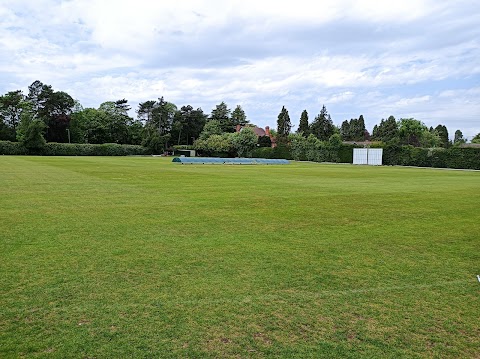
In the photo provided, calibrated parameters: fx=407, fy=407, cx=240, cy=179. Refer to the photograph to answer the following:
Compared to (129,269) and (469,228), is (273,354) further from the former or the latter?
(469,228)

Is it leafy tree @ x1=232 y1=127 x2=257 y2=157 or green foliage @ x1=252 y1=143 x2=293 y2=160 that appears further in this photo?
leafy tree @ x1=232 y1=127 x2=257 y2=157

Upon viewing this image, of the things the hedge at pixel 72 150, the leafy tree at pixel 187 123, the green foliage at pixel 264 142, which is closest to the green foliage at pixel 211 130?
the leafy tree at pixel 187 123

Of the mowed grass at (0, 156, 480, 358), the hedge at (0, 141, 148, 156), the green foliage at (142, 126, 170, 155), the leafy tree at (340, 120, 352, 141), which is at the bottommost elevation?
the mowed grass at (0, 156, 480, 358)

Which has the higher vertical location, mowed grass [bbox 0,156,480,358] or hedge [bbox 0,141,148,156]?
hedge [bbox 0,141,148,156]

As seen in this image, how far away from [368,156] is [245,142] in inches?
952

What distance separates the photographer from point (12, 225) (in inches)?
309

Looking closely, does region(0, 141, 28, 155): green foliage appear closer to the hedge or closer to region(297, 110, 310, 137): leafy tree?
the hedge

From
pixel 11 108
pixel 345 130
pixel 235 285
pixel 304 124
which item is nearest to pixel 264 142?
pixel 304 124

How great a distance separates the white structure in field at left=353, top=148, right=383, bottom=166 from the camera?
49969mm

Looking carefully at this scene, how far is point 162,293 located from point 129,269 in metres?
0.99

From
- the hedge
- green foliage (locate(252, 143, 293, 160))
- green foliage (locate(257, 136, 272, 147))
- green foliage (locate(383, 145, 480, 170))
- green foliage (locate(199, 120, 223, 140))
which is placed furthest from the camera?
green foliage (locate(199, 120, 223, 140))

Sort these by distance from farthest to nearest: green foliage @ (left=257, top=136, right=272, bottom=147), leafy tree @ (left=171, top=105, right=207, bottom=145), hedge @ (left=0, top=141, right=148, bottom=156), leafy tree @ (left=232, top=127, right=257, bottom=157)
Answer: leafy tree @ (left=171, top=105, right=207, bottom=145), green foliage @ (left=257, top=136, right=272, bottom=147), leafy tree @ (left=232, top=127, right=257, bottom=157), hedge @ (left=0, top=141, right=148, bottom=156)

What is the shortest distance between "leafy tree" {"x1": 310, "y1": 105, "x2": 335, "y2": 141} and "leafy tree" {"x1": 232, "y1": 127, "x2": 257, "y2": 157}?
81.8 ft

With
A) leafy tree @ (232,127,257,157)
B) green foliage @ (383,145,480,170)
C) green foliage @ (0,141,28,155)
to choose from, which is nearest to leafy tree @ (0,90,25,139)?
green foliage @ (0,141,28,155)
